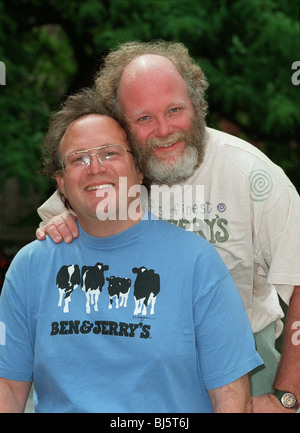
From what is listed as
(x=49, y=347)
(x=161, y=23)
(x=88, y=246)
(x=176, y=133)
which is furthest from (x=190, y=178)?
(x=161, y=23)

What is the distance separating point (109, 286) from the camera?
6.89 ft

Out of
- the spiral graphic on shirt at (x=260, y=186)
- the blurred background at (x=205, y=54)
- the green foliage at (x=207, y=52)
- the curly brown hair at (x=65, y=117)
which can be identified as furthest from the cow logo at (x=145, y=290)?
the green foliage at (x=207, y=52)

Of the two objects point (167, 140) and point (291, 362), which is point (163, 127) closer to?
point (167, 140)

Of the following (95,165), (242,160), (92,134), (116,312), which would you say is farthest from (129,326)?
(242,160)

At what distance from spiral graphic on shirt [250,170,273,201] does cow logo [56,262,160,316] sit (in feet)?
2.12

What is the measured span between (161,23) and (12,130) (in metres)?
1.71

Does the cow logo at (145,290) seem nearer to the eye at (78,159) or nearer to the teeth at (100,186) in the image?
the teeth at (100,186)

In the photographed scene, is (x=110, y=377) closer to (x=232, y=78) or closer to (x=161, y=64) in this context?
(x=161, y=64)

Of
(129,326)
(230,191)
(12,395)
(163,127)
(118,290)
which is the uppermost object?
Answer: (163,127)

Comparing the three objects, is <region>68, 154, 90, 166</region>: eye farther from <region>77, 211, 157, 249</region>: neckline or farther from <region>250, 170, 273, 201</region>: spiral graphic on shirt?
<region>250, 170, 273, 201</region>: spiral graphic on shirt

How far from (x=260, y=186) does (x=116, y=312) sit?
0.83m

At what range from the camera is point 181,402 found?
201cm

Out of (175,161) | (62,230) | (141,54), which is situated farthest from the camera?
(141,54)

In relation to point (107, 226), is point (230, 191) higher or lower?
higher
